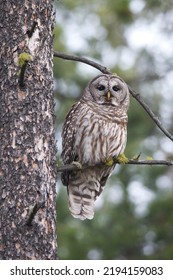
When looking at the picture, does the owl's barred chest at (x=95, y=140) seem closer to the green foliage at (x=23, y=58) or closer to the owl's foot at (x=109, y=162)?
the owl's foot at (x=109, y=162)

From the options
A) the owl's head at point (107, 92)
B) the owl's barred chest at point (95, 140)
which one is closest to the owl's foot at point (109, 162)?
the owl's barred chest at point (95, 140)

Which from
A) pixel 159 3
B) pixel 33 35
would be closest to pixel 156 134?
pixel 159 3

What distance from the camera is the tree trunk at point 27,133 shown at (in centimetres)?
529

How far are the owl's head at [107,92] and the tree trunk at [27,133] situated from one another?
187 centimetres

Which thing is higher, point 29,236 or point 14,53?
point 14,53

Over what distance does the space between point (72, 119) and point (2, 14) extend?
187cm

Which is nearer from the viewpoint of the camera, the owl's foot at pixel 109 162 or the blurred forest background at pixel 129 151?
the owl's foot at pixel 109 162

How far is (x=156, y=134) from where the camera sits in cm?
1352

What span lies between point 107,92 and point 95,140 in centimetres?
55

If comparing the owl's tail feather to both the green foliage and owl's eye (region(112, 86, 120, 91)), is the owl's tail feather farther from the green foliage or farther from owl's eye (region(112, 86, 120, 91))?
the green foliage

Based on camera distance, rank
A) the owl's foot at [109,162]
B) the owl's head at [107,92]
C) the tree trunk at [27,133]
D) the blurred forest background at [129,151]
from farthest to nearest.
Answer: the blurred forest background at [129,151] → the owl's head at [107,92] → the owl's foot at [109,162] → the tree trunk at [27,133]

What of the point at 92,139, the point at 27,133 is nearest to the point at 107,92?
the point at 92,139

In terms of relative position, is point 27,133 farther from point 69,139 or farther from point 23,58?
point 69,139

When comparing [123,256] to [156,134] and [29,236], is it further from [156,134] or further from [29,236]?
[29,236]
